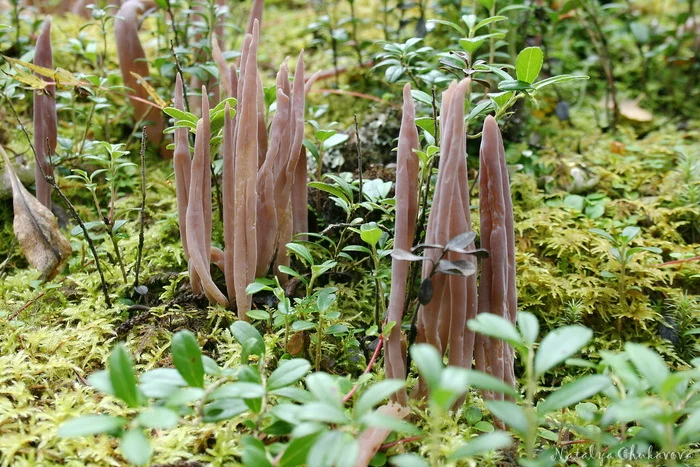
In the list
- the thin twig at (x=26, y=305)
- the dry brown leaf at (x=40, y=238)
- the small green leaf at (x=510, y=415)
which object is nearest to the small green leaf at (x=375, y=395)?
the small green leaf at (x=510, y=415)

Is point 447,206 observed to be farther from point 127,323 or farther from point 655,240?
point 655,240

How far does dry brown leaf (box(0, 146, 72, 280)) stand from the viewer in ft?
6.22

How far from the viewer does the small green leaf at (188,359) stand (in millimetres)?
1124

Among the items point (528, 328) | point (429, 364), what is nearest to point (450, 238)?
point (528, 328)

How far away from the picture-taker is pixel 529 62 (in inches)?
59.2

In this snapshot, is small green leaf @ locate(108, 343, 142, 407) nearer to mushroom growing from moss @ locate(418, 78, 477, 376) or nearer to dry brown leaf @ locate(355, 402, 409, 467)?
dry brown leaf @ locate(355, 402, 409, 467)

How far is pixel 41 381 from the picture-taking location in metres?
1.51

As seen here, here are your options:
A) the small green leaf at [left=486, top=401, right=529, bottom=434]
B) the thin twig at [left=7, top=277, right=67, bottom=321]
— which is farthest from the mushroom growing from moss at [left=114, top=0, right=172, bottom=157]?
the small green leaf at [left=486, top=401, right=529, bottom=434]

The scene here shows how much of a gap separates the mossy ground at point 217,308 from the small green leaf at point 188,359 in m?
0.10

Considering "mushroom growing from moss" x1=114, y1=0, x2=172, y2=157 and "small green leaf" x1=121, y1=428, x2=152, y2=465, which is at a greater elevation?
"mushroom growing from moss" x1=114, y1=0, x2=172, y2=157

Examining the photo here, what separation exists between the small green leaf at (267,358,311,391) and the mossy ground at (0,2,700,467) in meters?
0.18

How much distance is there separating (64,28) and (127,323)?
2.47m

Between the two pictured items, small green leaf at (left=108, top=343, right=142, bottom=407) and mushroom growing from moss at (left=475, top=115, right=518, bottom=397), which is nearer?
small green leaf at (left=108, top=343, right=142, bottom=407)

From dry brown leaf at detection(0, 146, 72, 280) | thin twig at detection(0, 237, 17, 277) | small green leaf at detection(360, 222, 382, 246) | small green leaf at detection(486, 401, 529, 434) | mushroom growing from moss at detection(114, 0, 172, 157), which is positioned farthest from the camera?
mushroom growing from moss at detection(114, 0, 172, 157)
